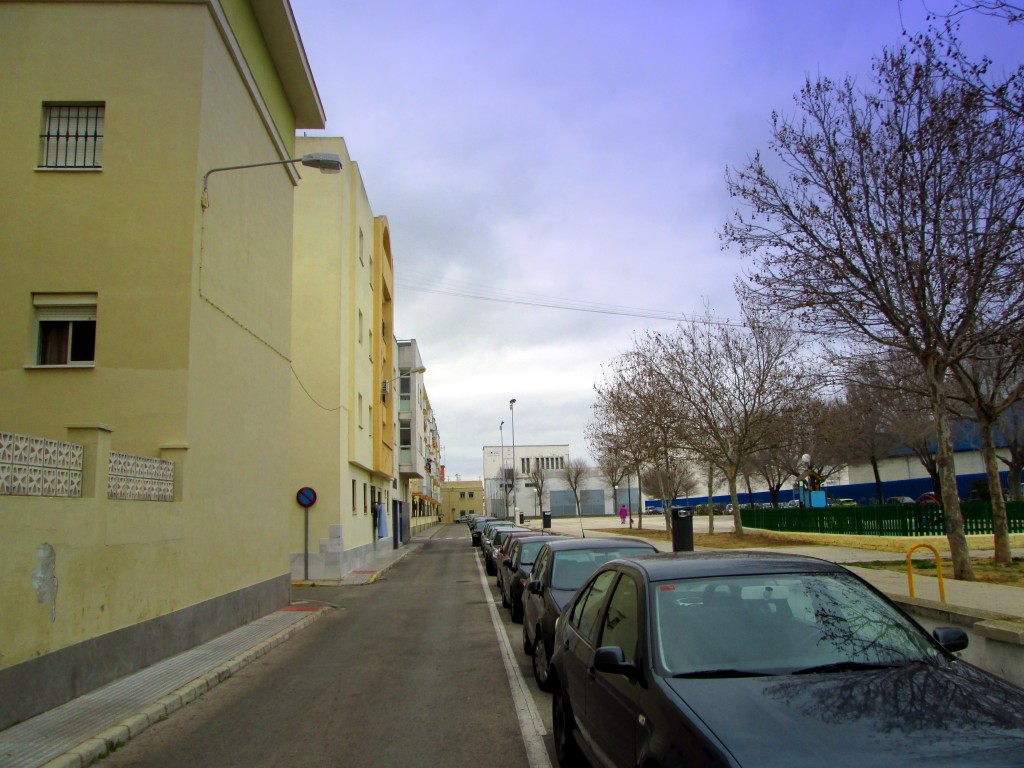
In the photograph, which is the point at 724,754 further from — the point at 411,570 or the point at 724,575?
the point at 411,570

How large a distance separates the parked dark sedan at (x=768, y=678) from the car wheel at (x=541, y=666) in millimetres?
2744

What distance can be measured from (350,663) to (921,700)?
8.29 meters

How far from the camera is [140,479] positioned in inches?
378

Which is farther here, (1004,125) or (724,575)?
(1004,125)

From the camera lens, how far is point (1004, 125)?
417 inches

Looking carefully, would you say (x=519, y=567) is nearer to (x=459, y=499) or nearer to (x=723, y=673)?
(x=723, y=673)

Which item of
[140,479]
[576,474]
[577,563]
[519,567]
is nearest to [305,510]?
[519,567]

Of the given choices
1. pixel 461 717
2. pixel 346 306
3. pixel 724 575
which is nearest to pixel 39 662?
pixel 461 717

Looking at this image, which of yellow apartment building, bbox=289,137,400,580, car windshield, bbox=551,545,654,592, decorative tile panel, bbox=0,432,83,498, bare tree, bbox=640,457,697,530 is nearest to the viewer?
decorative tile panel, bbox=0,432,83,498

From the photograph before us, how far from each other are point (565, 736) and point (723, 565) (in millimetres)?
1743

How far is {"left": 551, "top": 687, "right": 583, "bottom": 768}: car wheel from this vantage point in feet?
16.8

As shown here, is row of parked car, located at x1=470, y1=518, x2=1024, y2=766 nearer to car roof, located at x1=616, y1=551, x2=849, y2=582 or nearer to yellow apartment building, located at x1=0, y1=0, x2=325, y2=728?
car roof, located at x1=616, y1=551, x2=849, y2=582

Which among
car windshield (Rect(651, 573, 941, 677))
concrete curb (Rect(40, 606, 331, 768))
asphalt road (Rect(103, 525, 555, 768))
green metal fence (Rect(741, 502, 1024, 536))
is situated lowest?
asphalt road (Rect(103, 525, 555, 768))

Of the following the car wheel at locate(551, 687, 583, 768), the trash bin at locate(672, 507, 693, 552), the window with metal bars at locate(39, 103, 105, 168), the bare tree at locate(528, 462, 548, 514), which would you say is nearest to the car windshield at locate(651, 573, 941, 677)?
the car wheel at locate(551, 687, 583, 768)
